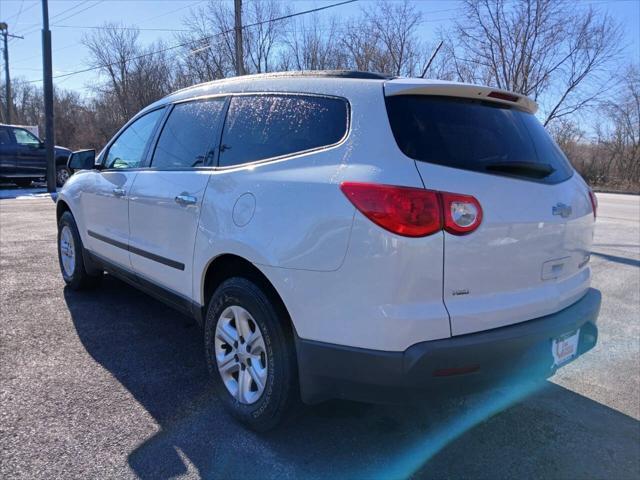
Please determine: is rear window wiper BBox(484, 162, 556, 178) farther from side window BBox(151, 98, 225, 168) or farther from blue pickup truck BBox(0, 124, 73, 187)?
A: blue pickup truck BBox(0, 124, 73, 187)

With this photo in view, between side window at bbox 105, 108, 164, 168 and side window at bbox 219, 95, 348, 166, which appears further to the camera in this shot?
side window at bbox 105, 108, 164, 168

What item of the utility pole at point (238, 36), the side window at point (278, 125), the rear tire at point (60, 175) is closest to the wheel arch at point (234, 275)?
the side window at point (278, 125)

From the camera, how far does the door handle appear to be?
10.1 ft

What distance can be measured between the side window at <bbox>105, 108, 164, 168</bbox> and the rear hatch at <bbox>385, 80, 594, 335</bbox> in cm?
232

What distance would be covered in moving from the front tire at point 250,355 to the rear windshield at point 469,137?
1054 mm

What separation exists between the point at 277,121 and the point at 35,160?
16815 millimetres

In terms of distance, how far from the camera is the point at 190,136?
11.4ft

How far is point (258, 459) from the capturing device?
255cm

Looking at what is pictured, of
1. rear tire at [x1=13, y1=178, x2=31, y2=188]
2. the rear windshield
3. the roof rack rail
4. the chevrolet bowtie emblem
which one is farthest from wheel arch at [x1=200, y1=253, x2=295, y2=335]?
rear tire at [x1=13, y1=178, x2=31, y2=188]

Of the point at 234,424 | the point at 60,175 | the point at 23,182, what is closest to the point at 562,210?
the point at 234,424

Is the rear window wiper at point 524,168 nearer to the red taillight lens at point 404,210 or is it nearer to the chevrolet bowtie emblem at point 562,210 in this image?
the chevrolet bowtie emblem at point 562,210

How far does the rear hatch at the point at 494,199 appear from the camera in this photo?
220 cm

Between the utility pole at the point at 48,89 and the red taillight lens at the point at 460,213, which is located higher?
the utility pole at the point at 48,89

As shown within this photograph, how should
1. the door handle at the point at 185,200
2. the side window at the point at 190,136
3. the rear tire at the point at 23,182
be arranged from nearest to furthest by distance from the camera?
1. the door handle at the point at 185,200
2. the side window at the point at 190,136
3. the rear tire at the point at 23,182
